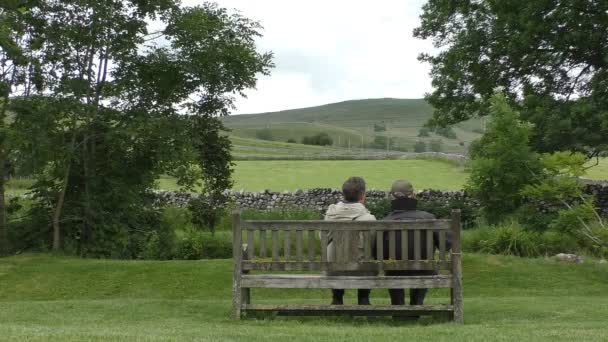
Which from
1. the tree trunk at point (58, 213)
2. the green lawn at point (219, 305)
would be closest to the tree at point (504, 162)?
the green lawn at point (219, 305)

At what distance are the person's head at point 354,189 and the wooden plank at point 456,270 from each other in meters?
1.21

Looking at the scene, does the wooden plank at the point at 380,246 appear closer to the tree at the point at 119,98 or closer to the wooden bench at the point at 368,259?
the wooden bench at the point at 368,259

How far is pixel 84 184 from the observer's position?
1802 centimetres

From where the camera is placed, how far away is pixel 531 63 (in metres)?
26.5

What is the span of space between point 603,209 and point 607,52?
779 cm

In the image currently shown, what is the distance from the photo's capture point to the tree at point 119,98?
56.4ft

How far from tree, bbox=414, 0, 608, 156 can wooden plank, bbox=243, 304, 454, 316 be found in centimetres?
1523

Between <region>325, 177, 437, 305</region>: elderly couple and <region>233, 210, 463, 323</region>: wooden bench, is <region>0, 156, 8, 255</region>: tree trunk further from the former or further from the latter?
<region>325, 177, 437, 305</region>: elderly couple

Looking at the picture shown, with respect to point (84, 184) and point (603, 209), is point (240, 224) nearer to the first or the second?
point (84, 184)

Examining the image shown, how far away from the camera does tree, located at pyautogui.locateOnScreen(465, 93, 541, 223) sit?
1496cm

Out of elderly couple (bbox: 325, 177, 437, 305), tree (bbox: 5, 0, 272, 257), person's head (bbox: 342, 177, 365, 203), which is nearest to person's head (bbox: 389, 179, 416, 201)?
elderly couple (bbox: 325, 177, 437, 305)

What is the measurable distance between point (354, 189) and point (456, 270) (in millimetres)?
1555

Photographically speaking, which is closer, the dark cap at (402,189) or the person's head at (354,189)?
the person's head at (354,189)

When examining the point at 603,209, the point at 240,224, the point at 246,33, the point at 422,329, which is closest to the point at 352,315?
the point at 422,329
